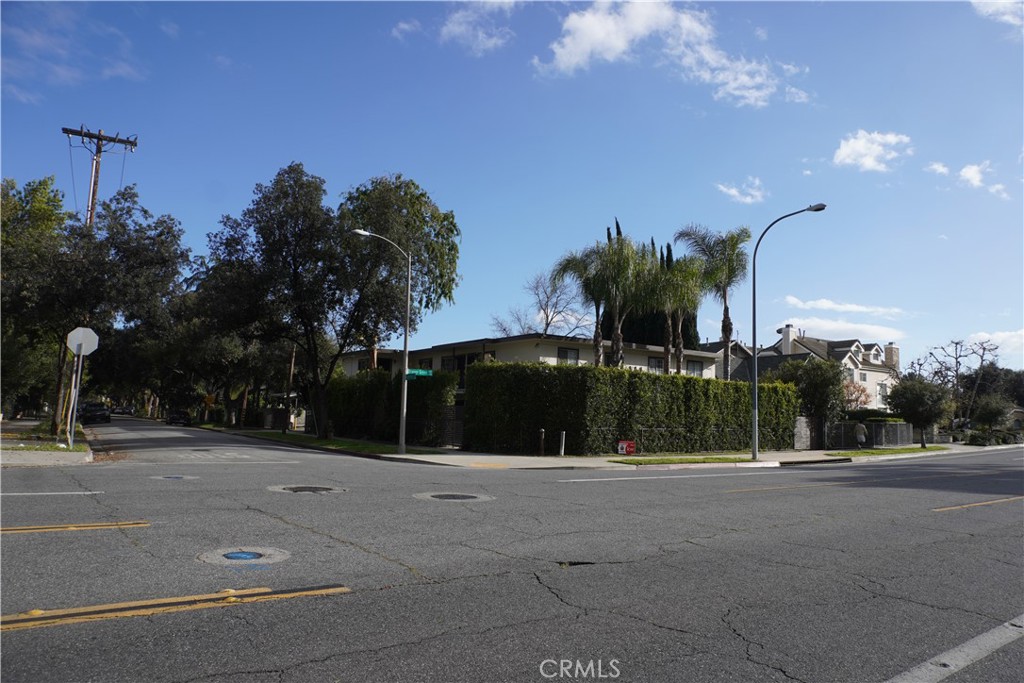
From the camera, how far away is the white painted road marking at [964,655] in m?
4.55

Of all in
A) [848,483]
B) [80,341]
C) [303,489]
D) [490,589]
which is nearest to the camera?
[490,589]

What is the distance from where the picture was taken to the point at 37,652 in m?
4.27

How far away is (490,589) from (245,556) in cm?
253

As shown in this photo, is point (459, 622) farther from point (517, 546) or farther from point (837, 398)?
point (837, 398)

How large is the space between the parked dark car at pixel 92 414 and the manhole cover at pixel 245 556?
5591 cm

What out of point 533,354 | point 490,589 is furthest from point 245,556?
point 533,354

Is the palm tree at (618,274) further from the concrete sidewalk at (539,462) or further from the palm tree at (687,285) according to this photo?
the concrete sidewalk at (539,462)

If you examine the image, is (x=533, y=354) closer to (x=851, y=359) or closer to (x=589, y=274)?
(x=589, y=274)

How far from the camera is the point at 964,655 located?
16.5 feet

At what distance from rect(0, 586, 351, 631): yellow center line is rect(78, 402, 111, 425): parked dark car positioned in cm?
5736

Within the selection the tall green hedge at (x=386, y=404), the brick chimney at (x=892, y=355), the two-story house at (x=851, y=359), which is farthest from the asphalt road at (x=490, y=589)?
the brick chimney at (x=892, y=355)

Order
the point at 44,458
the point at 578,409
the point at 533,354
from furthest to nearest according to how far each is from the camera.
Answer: the point at 533,354 → the point at 578,409 → the point at 44,458

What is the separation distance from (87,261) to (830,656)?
28.9 m

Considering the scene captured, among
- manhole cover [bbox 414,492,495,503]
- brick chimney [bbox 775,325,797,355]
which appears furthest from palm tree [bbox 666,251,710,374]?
brick chimney [bbox 775,325,797,355]
